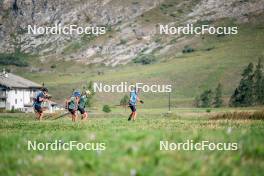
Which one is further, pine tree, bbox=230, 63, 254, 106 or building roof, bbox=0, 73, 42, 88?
building roof, bbox=0, 73, 42, 88

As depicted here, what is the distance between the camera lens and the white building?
145 m

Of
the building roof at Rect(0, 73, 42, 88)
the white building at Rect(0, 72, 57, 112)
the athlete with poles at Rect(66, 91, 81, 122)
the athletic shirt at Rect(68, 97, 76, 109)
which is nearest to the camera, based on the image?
the athlete with poles at Rect(66, 91, 81, 122)

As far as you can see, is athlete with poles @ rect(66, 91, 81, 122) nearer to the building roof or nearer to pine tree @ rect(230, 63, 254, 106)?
pine tree @ rect(230, 63, 254, 106)

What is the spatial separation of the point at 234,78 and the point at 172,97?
2327 centimetres

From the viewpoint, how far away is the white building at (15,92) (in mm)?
145387

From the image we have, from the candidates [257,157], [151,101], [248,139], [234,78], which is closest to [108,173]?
[257,157]

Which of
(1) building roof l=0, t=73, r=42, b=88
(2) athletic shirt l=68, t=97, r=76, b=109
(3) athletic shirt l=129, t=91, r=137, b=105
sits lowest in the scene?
(2) athletic shirt l=68, t=97, r=76, b=109

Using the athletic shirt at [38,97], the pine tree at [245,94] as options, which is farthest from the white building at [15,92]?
the athletic shirt at [38,97]

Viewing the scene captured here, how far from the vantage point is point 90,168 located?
25.4ft

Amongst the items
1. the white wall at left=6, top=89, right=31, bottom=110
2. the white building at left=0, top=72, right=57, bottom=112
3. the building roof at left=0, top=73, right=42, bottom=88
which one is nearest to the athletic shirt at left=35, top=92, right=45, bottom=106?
the building roof at left=0, top=73, right=42, bottom=88

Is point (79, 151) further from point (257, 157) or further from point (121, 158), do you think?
point (257, 157)

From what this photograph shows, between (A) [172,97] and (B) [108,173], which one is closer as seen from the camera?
(B) [108,173]

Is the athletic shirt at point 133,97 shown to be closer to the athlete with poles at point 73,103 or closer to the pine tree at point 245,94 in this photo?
the athlete with poles at point 73,103

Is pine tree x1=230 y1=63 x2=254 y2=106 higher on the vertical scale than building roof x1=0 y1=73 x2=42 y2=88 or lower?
lower
